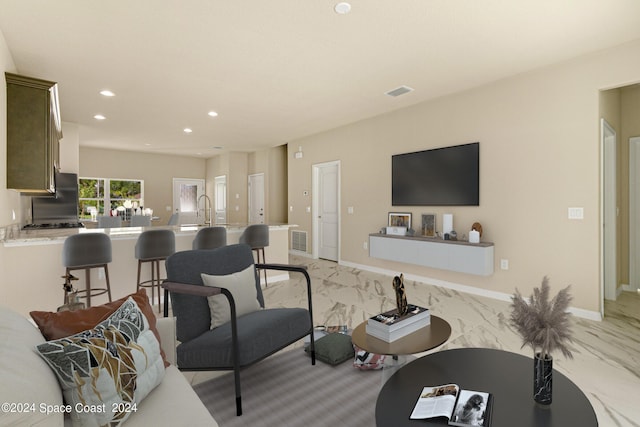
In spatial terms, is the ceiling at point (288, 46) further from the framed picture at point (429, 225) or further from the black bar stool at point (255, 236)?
the black bar stool at point (255, 236)

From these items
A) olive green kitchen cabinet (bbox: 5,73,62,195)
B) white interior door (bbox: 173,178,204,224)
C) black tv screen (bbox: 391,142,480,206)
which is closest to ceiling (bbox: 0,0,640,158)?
olive green kitchen cabinet (bbox: 5,73,62,195)

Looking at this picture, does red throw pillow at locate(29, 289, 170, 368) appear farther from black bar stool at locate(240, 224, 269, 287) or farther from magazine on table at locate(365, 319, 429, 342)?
black bar stool at locate(240, 224, 269, 287)

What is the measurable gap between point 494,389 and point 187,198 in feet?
34.8

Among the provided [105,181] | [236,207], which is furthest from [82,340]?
[105,181]

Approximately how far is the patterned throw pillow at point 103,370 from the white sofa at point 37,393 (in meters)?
0.04

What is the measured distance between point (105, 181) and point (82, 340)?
9.71 metres

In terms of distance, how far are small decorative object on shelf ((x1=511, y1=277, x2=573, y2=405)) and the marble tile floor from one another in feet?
2.56

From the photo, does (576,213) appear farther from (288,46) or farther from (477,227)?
(288,46)

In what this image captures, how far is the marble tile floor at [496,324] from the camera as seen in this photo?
7.11 feet

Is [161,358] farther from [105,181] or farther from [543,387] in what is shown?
[105,181]

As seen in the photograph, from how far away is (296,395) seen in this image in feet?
6.89

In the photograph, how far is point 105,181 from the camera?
30.5ft

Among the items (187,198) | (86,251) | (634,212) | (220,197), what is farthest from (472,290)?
(187,198)

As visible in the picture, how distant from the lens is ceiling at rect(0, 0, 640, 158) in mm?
2668
